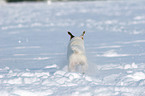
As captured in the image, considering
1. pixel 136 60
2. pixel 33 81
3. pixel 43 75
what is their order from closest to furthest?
pixel 33 81 < pixel 43 75 < pixel 136 60

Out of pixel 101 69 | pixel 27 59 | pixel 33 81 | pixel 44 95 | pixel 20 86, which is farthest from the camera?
pixel 27 59

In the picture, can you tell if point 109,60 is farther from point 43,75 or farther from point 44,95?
point 44,95

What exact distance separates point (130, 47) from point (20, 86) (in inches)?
179

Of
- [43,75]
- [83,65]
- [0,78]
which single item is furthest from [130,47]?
[0,78]

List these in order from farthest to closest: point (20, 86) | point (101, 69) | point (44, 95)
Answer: point (101, 69)
point (20, 86)
point (44, 95)

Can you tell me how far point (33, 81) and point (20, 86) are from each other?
328 mm

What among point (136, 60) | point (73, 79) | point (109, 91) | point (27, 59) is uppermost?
point (27, 59)

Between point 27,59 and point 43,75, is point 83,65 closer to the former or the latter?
point 43,75

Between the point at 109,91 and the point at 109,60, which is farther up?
the point at 109,60

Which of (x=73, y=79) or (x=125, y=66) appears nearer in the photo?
(x=73, y=79)

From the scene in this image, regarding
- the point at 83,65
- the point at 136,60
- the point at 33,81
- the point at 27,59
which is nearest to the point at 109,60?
the point at 136,60

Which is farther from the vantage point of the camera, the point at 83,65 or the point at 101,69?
the point at 101,69

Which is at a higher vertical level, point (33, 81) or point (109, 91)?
point (33, 81)

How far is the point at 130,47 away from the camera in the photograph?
26.3 feet
